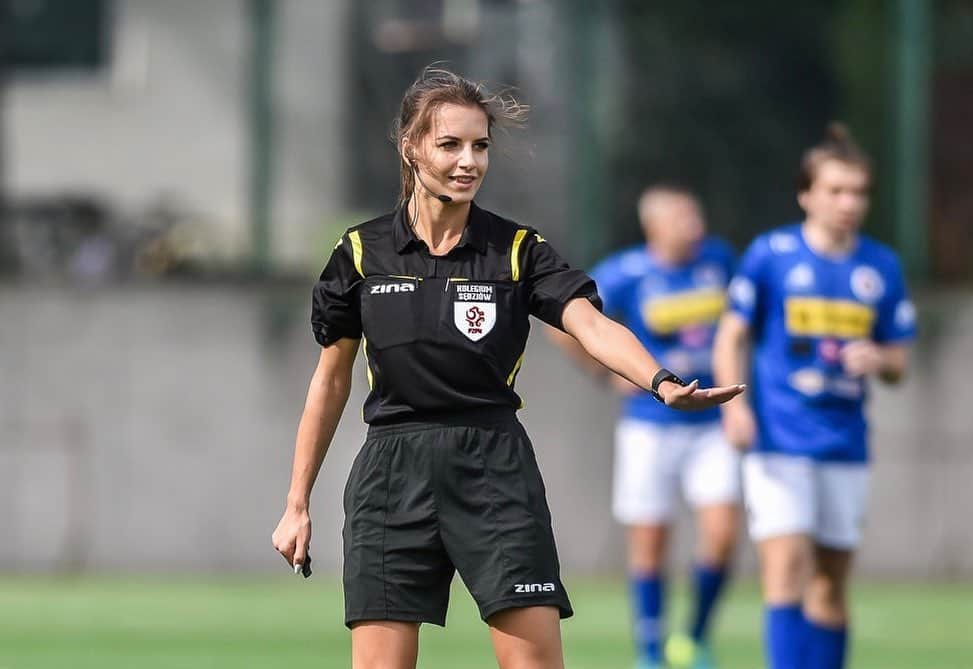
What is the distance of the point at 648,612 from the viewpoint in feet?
34.4

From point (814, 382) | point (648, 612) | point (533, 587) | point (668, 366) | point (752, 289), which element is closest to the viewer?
point (533, 587)

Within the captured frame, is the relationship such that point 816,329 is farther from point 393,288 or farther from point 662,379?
point 662,379

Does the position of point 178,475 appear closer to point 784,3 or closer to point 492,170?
point 492,170

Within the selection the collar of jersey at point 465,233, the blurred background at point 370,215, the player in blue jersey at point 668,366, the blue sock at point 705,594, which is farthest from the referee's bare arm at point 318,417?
the blurred background at point 370,215

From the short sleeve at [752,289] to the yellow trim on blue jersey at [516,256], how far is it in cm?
279

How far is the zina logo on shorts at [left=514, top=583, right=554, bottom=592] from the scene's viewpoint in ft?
18.4

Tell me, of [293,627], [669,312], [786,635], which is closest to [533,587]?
[786,635]

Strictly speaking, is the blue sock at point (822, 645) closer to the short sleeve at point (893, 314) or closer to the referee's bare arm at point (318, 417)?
the short sleeve at point (893, 314)

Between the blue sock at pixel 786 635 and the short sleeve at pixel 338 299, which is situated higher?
the short sleeve at pixel 338 299

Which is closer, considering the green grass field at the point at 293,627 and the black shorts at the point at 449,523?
the black shorts at the point at 449,523

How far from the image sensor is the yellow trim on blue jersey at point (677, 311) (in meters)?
10.9

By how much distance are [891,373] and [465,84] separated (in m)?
3.14

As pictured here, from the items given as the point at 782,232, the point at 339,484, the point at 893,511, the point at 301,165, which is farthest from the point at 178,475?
the point at 782,232

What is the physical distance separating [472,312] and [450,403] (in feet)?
0.82
